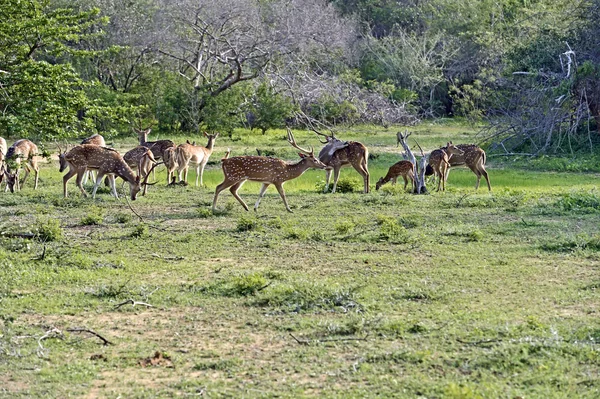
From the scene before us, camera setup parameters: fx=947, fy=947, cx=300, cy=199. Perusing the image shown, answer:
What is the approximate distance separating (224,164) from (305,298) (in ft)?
21.9

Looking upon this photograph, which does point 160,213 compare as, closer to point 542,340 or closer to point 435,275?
point 435,275

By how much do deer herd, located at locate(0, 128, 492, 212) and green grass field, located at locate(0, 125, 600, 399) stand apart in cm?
60

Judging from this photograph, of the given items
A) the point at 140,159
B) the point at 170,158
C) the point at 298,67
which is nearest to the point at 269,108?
the point at 298,67

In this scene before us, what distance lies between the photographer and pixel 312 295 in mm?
9375

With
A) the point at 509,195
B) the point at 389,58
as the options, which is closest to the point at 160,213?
the point at 509,195

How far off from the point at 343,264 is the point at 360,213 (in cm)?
431

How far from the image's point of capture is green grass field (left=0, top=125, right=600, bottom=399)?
23.2 ft

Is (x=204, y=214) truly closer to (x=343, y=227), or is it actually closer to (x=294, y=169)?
(x=294, y=169)

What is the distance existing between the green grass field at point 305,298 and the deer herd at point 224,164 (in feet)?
1.98

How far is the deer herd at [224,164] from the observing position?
15727mm

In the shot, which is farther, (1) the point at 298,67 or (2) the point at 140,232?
(1) the point at 298,67

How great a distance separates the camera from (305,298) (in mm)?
9312

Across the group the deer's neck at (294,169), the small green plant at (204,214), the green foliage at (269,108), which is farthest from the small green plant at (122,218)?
the green foliage at (269,108)

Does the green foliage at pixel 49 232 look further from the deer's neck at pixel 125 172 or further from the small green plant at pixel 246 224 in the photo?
the deer's neck at pixel 125 172
